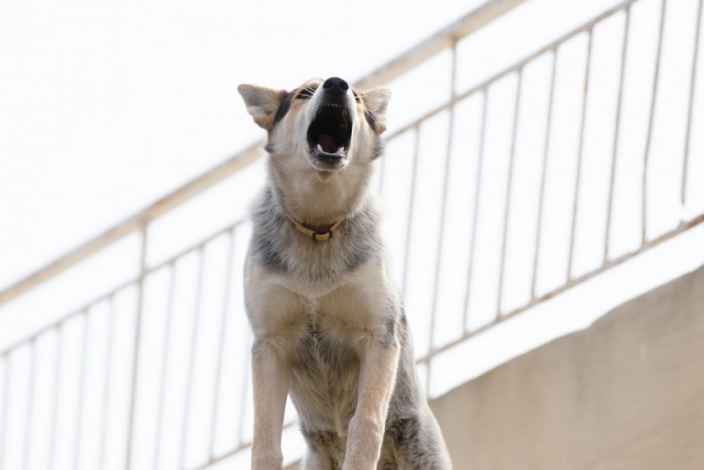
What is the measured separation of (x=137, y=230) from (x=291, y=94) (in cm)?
228

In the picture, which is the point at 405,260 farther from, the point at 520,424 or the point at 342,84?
the point at 342,84

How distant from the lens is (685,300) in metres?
6.73

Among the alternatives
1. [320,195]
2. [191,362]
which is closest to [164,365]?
[191,362]

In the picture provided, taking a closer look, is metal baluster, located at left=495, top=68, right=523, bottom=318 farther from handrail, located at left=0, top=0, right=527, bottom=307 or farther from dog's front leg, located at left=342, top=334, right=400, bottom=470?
dog's front leg, located at left=342, top=334, right=400, bottom=470

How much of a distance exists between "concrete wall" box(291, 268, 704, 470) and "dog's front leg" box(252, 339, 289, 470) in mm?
1404

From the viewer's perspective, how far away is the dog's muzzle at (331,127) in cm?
554

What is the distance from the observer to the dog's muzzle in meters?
5.54

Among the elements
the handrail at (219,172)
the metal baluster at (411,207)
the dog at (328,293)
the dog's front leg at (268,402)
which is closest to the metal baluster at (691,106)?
the handrail at (219,172)

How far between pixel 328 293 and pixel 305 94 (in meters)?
0.66

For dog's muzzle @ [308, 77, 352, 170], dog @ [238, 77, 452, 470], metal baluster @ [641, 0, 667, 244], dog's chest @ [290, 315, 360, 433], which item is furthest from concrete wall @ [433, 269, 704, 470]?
dog's muzzle @ [308, 77, 352, 170]

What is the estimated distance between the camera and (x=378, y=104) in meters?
5.98

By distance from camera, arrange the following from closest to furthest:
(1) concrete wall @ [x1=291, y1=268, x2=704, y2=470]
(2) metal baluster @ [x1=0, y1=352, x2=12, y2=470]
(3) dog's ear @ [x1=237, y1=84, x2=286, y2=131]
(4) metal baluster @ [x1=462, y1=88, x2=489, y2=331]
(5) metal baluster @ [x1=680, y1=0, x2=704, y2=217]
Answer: (3) dog's ear @ [x1=237, y1=84, x2=286, y2=131] → (1) concrete wall @ [x1=291, y1=268, x2=704, y2=470] → (5) metal baluster @ [x1=680, y1=0, x2=704, y2=217] → (4) metal baluster @ [x1=462, y1=88, x2=489, y2=331] → (2) metal baluster @ [x1=0, y1=352, x2=12, y2=470]

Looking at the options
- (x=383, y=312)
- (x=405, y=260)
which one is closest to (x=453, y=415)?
(x=405, y=260)

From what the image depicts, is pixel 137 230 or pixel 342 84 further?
pixel 137 230
